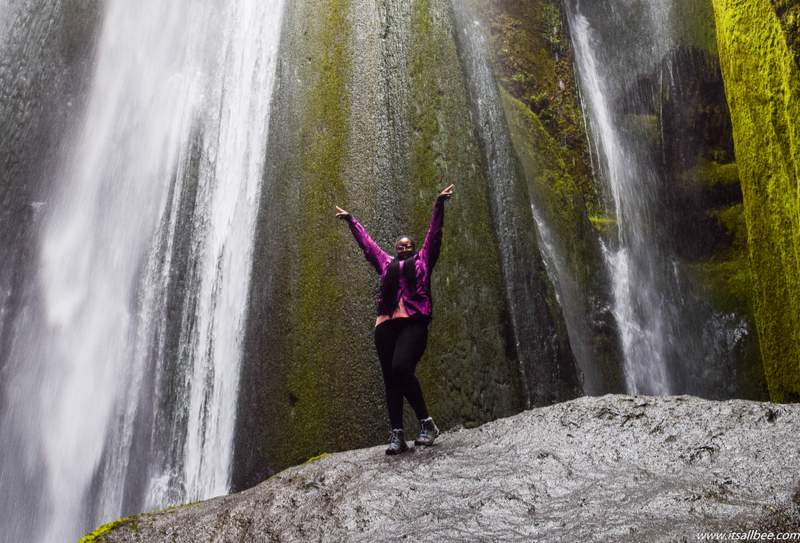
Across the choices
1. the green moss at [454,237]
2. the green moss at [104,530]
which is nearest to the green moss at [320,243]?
the green moss at [454,237]

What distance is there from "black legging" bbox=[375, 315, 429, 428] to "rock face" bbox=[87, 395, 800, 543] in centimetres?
35

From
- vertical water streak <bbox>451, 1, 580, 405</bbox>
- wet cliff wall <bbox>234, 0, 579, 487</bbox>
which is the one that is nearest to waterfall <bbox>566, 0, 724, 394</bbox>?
vertical water streak <bbox>451, 1, 580, 405</bbox>

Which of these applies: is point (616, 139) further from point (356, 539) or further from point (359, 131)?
point (356, 539)

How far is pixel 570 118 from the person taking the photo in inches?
448

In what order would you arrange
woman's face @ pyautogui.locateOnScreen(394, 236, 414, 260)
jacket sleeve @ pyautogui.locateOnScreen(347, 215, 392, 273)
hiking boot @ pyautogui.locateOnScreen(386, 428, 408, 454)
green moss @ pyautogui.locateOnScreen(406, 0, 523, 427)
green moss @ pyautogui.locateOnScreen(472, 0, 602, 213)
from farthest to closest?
green moss @ pyautogui.locateOnScreen(472, 0, 602, 213)
green moss @ pyautogui.locateOnScreen(406, 0, 523, 427)
jacket sleeve @ pyautogui.locateOnScreen(347, 215, 392, 273)
woman's face @ pyautogui.locateOnScreen(394, 236, 414, 260)
hiking boot @ pyautogui.locateOnScreen(386, 428, 408, 454)

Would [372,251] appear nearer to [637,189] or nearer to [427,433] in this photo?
[427,433]

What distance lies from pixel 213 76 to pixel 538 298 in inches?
233

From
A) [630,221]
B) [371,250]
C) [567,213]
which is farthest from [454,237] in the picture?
[630,221]

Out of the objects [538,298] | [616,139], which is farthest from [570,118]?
[538,298]

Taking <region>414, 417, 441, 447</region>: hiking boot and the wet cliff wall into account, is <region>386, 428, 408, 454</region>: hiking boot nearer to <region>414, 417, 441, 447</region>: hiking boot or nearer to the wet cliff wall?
<region>414, 417, 441, 447</region>: hiking boot

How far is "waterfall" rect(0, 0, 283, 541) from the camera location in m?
8.01

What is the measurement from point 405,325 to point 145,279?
582 centimetres

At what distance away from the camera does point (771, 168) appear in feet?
19.7

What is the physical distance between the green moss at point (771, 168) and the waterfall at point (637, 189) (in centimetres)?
370
